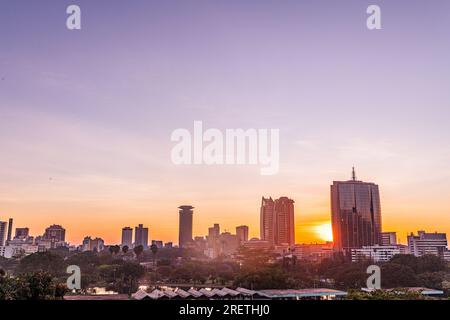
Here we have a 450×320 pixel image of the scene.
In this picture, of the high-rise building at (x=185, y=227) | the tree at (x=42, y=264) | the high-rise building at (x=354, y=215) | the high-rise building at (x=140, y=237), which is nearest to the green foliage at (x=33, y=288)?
the tree at (x=42, y=264)

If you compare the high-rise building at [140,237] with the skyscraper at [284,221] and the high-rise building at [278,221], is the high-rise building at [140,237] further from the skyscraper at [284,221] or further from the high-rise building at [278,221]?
the skyscraper at [284,221]

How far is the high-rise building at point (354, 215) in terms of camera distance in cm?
5559

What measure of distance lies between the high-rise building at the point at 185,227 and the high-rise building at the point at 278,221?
35.5 ft

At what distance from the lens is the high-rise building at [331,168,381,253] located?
5559 cm

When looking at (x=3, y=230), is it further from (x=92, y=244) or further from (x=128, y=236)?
(x=128, y=236)

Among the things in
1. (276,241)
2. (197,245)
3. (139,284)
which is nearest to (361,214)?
(276,241)

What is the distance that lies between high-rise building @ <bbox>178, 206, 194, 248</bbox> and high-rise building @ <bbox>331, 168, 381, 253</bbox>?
68.1ft

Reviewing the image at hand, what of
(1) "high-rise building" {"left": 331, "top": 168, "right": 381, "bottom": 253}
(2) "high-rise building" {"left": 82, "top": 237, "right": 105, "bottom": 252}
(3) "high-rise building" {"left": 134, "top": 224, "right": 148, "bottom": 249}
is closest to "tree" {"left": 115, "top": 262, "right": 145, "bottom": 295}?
(1) "high-rise building" {"left": 331, "top": 168, "right": 381, "bottom": 253}

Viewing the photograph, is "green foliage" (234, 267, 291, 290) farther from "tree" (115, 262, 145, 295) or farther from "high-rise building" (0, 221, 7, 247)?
"high-rise building" (0, 221, 7, 247)

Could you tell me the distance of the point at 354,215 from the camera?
5734 centimetres

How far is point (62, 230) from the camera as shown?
6669cm
